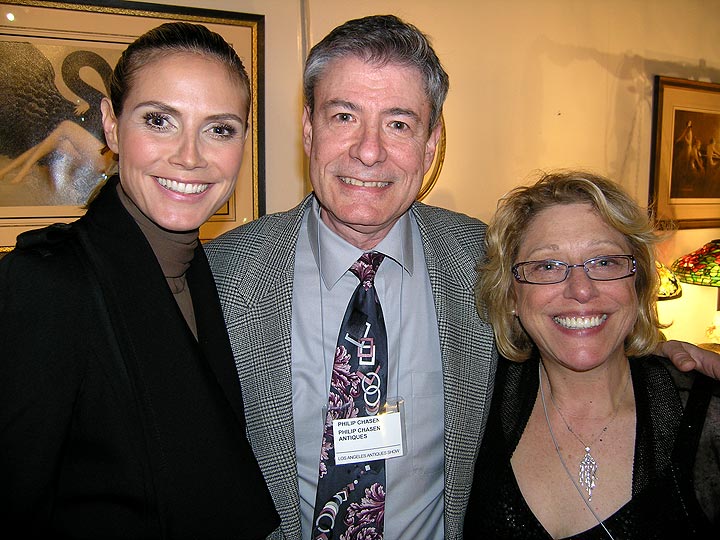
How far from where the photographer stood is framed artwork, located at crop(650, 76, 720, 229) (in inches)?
163

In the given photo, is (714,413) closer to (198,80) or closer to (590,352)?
(590,352)

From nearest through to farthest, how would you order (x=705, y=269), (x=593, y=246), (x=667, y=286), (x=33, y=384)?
(x=33, y=384) → (x=593, y=246) → (x=667, y=286) → (x=705, y=269)

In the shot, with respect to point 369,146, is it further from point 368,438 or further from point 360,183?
point 368,438

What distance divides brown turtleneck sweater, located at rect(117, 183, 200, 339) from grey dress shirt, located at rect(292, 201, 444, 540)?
1.23ft

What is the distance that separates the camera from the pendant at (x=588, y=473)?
155 cm

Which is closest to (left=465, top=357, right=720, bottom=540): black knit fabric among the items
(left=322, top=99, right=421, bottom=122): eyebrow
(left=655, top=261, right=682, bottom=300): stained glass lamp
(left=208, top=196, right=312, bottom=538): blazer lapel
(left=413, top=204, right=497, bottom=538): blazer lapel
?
(left=413, top=204, right=497, bottom=538): blazer lapel

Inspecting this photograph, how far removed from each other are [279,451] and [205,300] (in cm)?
46

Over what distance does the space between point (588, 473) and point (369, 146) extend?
1095 millimetres

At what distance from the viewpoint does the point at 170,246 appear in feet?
4.61

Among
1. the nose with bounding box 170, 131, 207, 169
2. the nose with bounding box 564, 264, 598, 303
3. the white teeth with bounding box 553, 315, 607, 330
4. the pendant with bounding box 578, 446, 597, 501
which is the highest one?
the nose with bounding box 170, 131, 207, 169

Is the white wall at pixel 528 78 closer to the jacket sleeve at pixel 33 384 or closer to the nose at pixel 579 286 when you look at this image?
the nose at pixel 579 286

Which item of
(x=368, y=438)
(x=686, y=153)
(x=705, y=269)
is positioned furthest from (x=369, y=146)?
(x=686, y=153)

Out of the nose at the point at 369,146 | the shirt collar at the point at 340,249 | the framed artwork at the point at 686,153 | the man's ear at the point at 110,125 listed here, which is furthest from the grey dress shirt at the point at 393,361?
the framed artwork at the point at 686,153

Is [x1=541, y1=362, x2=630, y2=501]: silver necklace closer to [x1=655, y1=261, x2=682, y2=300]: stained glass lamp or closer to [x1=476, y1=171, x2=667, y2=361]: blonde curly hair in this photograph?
[x1=476, y1=171, x2=667, y2=361]: blonde curly hair
